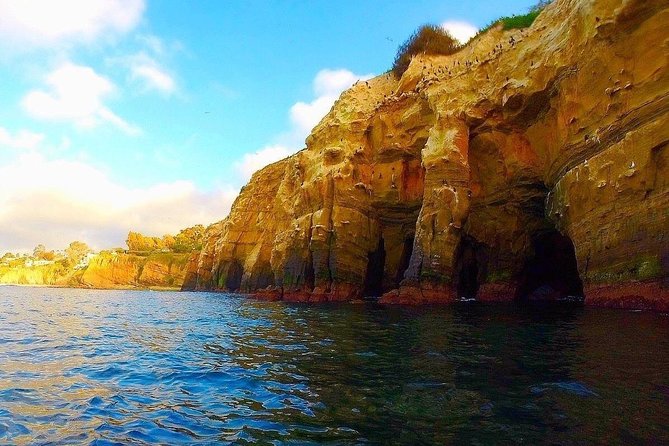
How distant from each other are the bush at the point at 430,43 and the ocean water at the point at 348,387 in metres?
29.4

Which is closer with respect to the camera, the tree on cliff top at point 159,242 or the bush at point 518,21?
the bush at point 518,21

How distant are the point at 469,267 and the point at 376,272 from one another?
8041 millimetres

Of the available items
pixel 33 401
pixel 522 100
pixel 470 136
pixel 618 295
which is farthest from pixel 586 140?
pixel 33 401

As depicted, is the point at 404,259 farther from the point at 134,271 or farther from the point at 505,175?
the point at 134,271

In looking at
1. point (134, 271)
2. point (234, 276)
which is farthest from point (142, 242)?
point (234, 276)

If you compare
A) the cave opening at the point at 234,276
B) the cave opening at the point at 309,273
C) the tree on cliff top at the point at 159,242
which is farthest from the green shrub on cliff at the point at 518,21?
the tree on cliff top at the point at 159,242

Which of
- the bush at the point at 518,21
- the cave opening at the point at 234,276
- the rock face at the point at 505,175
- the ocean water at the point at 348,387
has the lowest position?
the ocean water at the point at 348,387

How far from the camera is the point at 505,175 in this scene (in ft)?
92.8

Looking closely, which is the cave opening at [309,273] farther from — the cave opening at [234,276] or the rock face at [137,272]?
the rock face at [137,272]

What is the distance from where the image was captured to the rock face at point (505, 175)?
17.5m

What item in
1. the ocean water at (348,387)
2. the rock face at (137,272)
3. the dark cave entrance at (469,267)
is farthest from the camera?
the rock face at (137,272)

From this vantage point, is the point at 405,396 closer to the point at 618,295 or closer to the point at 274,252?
the point at 618,295

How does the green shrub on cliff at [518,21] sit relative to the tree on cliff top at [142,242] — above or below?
above

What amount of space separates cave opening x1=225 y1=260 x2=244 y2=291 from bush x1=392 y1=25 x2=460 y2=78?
34.4 meters
